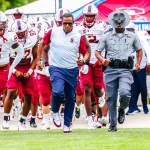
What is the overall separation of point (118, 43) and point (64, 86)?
1.14 meters

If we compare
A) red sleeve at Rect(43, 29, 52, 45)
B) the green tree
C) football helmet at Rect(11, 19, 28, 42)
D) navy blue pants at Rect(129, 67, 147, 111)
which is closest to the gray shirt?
red sleeve at Rect(43, 29, 52, 45)

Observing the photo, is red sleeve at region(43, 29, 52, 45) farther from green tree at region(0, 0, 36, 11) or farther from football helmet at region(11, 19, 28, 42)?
green tree at region(0, 0, 36, 11)

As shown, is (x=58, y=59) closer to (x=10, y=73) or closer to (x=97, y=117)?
(x=10, y=73)

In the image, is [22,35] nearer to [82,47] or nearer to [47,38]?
[47,38]

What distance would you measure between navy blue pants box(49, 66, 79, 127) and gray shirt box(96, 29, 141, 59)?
0.66 metres

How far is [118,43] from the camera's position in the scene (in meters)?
16.6

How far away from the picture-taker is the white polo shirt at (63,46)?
55.1ft

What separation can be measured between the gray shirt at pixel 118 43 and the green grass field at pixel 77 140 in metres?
1.29

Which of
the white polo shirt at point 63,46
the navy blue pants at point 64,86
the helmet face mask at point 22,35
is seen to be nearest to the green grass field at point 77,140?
the navy blue pants at point 64,86

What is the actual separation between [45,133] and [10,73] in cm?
156

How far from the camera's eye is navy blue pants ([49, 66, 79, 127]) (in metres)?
16.6

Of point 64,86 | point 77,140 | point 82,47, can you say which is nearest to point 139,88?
point 82,47

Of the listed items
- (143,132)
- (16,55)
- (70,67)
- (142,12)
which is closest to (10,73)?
(16,55)

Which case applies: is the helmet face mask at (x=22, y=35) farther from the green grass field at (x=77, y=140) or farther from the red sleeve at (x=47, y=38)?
the green grass field at (x=77, y=140)
